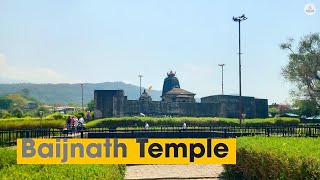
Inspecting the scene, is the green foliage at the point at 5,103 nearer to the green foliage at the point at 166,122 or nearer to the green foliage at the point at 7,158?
the green foliage at the point at 166,122

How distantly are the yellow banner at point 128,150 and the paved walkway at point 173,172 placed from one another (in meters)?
2.68

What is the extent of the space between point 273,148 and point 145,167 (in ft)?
32.1

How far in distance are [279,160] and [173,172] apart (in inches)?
340

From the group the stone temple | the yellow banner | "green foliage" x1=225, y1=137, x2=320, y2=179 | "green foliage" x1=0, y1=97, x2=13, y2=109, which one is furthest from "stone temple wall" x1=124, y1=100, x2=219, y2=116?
"green foliage" x1=0, y1=97, x2=13, y2=109

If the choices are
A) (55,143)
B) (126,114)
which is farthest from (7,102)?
(55,143)

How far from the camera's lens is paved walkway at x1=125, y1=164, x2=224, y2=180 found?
16.4m

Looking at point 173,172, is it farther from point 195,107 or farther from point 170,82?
point 170,82

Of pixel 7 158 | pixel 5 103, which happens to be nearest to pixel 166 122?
pixel 7 158

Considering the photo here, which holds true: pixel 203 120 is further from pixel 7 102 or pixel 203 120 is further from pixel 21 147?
pixel 7 102

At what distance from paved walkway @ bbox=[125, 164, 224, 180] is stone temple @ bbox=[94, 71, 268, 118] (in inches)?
1294

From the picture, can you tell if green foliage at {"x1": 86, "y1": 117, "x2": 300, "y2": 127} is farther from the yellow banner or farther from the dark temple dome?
the dark temple dome

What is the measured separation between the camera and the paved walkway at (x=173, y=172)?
16.4 m

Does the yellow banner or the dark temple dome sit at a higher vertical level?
the dark temple dome

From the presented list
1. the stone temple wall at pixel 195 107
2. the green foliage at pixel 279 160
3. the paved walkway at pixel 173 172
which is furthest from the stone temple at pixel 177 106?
the green foliage at pixel 279 160
